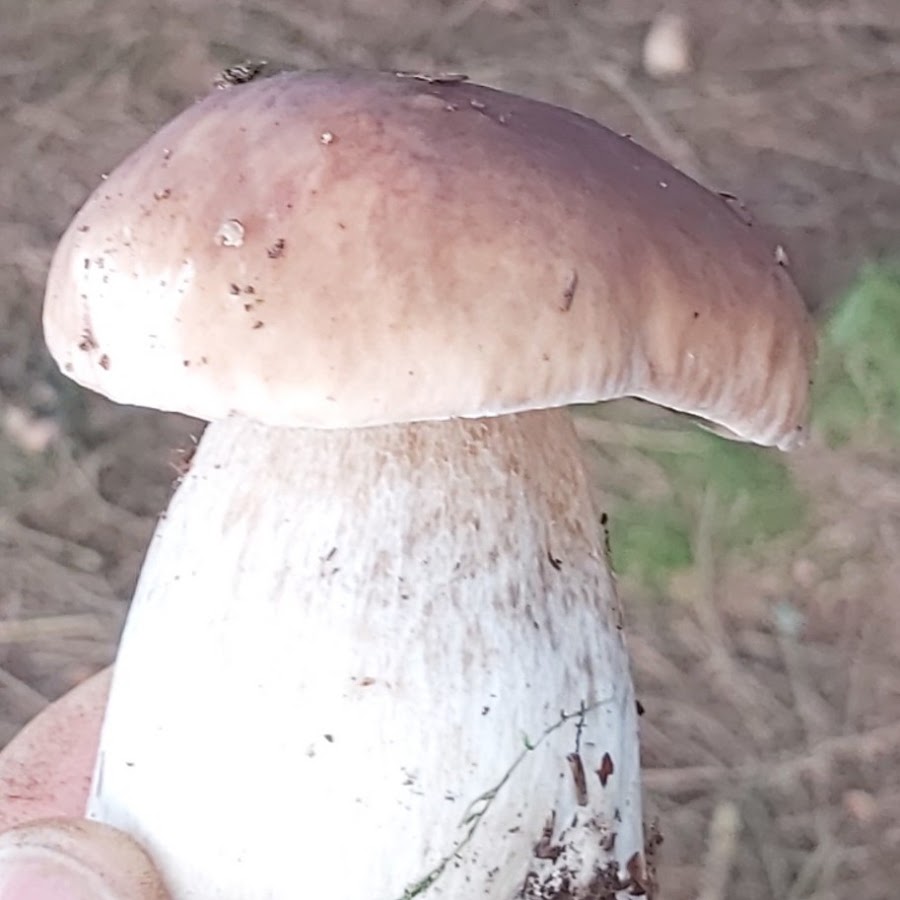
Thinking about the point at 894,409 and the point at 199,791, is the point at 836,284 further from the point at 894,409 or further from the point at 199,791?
the point at 199,791

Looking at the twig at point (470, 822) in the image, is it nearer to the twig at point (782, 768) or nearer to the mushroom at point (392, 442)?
the mushroom at point (392, 442)

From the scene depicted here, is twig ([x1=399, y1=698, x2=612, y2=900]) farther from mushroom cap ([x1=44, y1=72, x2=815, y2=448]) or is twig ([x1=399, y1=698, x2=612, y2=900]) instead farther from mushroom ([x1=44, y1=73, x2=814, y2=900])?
mushroom cap ([x1=44, y1=72, x2=815, y2=448])

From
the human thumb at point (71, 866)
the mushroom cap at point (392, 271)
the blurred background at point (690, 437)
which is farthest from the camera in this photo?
the blurred background at point (690, 437)

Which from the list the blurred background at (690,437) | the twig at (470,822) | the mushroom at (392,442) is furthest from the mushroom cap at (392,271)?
the blurred background at (690,437)

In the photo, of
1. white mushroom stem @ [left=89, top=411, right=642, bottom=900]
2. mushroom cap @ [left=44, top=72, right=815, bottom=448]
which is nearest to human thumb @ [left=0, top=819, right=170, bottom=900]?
white mushroom stem @ [left=89, top=411, right=642, bottom=900]

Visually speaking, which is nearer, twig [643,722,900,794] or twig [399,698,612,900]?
twig [399,698,612,900]

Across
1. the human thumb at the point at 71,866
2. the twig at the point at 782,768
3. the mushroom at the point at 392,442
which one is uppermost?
the mushroom at the point at 392,442

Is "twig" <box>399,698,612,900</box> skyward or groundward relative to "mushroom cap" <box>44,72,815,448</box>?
groundward

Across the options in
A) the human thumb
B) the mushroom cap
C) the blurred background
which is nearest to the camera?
the mushroom cap
